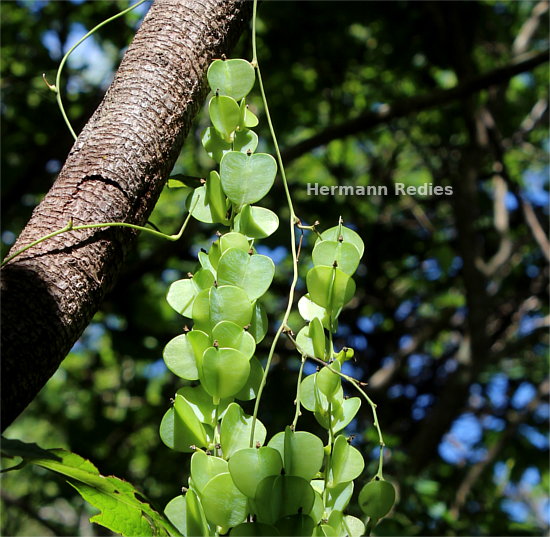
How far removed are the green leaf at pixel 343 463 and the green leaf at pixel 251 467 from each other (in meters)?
0.08

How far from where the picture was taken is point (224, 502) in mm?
477

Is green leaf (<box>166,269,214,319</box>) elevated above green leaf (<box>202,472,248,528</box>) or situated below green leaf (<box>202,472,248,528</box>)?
above

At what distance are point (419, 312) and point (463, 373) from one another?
708 mm

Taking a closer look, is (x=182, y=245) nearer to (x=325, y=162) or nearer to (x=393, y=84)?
(x=325, y=162)

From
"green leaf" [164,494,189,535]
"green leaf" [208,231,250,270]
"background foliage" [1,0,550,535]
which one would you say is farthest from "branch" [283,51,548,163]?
"green leaf" [164,494,189,535]

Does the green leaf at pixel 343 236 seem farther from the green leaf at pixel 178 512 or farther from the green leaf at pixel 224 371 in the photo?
the green leaf at pixel 178 512

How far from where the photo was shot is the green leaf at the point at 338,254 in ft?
1.92

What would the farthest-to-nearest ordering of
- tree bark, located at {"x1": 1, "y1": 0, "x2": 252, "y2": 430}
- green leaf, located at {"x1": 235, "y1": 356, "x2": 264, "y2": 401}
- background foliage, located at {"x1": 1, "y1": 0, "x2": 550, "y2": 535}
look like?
background foliage, located at {"x1": 1, "y1": 0, "x2": 550, "y2": 535} → green leaf, located at {"x1": 235, "y1": 356, "x2": 264, "y2": 401} → tree bark, located at {"x1": 1, "y1": 0, "x2": 252, "y2": 430}

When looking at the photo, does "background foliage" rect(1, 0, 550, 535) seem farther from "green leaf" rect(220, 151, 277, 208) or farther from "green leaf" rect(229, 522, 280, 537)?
"green leaf" rect(229, 522, 280, 537)

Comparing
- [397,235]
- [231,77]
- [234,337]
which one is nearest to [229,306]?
[234,337]

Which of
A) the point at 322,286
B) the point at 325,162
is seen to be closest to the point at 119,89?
the point at 322,286

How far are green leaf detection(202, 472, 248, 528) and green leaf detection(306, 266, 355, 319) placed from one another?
17cm

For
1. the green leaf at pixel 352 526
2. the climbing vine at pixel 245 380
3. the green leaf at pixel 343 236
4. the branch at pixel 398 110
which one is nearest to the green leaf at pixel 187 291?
the climbing vine at pixel 245 380

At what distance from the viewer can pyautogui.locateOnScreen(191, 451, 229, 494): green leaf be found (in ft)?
1.61
